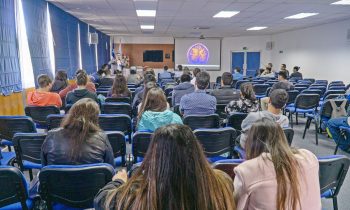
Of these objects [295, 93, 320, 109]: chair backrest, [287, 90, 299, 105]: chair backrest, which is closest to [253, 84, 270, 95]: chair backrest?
[287, 90, 299, 105]: chair backrest

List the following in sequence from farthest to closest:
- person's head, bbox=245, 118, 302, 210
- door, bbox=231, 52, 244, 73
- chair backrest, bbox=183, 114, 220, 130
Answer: door, bbox=231, 52, 244, 73
chair backrest, bbox=183, 114, 220, 130
person's head, bbox=245, 118, 302, 210

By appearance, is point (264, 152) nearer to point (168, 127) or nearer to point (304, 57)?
point (168, 127)

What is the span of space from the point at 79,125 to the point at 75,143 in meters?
0.13

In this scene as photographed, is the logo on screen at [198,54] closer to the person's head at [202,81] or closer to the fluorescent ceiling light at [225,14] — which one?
the fluorescent ceiling light at [225,14]

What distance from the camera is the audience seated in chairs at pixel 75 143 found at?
2.10 meters

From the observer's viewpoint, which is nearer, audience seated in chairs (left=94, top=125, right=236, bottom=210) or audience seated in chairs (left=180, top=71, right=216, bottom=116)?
audience seated in chairs (left=94, top=125, right=236, bottom=210)

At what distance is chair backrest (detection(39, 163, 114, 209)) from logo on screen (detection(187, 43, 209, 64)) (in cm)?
1710

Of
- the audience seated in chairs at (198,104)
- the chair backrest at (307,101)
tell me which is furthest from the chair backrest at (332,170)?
the chair backrest at (307,101)

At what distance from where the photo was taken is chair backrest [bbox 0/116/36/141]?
10.5 feet

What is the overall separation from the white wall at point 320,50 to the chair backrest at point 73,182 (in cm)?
1035

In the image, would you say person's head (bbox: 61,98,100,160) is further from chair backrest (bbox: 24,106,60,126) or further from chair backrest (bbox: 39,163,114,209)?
chair backrest (bbox: 24,106,60,126)

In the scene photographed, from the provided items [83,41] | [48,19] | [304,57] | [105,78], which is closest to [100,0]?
[48,19]

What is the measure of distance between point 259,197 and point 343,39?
10638 millimetres

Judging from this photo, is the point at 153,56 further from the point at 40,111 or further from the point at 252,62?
the point at 40,111
